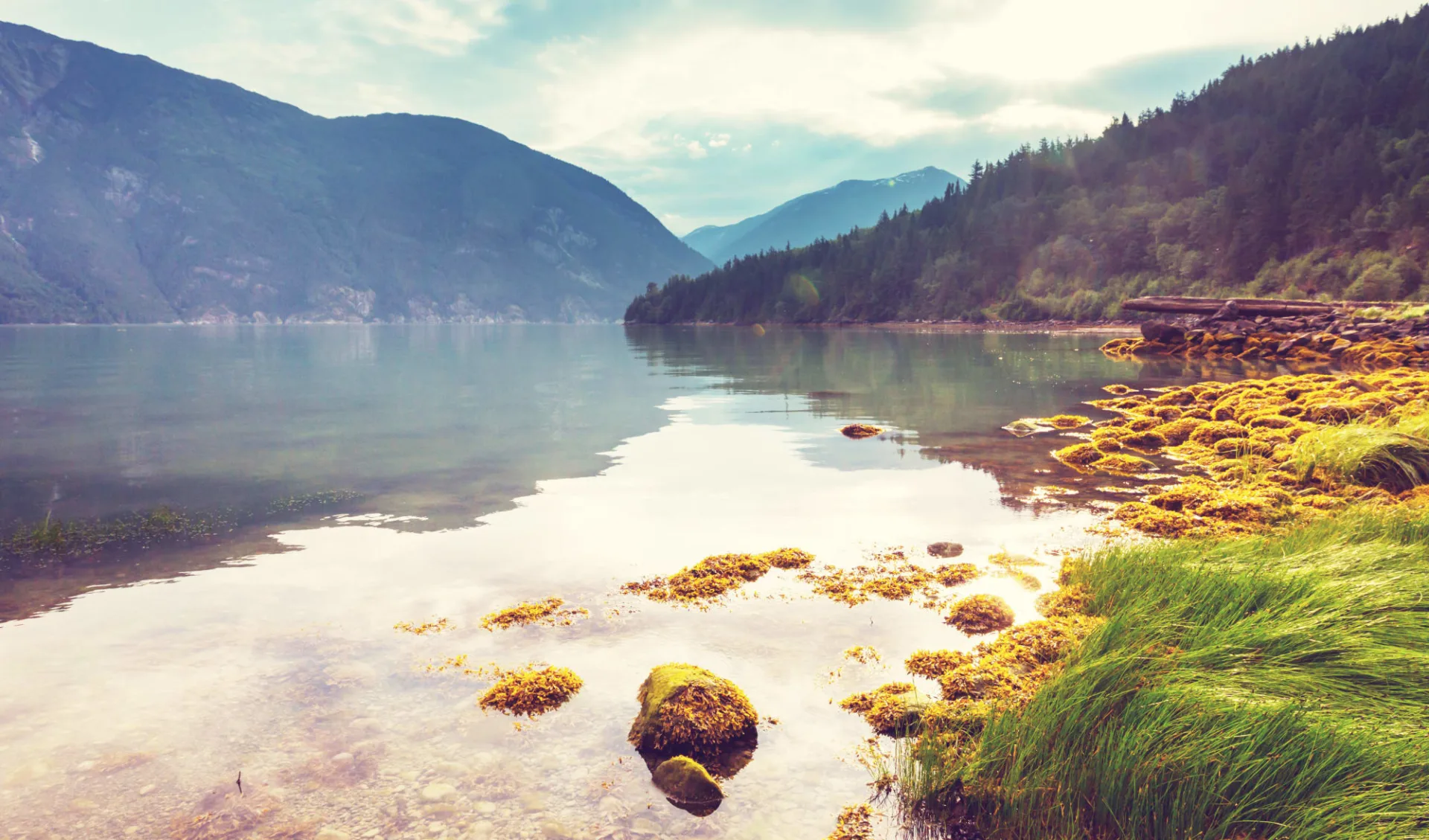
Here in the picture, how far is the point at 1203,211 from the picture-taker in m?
126

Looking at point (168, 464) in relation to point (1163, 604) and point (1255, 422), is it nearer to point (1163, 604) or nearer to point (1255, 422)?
point (1163, 604)

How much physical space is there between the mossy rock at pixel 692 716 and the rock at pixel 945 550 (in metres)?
5.34

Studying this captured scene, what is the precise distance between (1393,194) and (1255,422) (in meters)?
118

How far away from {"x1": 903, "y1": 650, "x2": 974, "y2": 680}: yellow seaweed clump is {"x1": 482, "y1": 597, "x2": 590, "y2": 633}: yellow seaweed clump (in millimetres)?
3751

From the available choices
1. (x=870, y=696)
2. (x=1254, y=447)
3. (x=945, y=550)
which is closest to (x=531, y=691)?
(x=870, y=696)

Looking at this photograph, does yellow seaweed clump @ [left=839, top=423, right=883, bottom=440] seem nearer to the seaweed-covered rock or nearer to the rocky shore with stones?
the seaweed-covered rock

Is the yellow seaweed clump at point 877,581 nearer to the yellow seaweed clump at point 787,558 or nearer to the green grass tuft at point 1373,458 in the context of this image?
the yellow seaweed clump at point 787,558

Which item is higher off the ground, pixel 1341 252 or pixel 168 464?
pixel 1341 252

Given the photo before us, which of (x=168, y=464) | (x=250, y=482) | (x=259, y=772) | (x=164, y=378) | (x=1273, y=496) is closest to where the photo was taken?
(x=259, y=772)

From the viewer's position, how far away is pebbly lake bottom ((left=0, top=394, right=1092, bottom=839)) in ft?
17.0

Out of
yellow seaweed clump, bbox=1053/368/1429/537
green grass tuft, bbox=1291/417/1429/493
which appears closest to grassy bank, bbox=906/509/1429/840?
yellow seaweed clump, bbox=1053/368/1429/537

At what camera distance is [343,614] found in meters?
8.82

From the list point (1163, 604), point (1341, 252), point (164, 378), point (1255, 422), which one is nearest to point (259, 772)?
point (1163, 604)

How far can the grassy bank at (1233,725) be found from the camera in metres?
4.14
